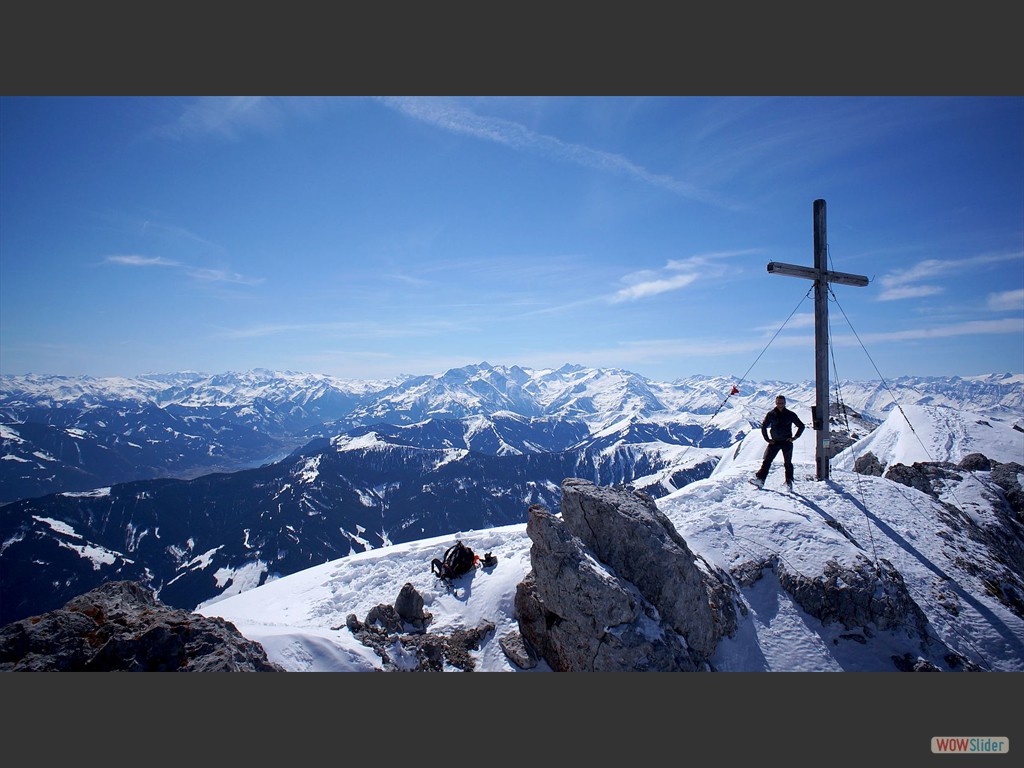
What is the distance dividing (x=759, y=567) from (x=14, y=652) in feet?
53.3

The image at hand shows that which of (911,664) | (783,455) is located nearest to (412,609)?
(911,664)

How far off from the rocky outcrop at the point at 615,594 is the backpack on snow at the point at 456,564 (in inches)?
143

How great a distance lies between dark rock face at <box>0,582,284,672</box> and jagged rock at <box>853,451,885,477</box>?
27.2 meters

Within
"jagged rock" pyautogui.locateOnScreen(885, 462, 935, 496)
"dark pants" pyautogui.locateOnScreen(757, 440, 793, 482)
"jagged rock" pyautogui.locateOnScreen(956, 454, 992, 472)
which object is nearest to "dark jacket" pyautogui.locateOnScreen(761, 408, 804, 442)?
"dark pants" pyautogui.locateOnScreen(757, 440, 793, 482)

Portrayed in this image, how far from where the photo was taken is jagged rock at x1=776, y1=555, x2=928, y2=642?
35.5 ft

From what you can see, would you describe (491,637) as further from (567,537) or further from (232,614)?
(232,614)

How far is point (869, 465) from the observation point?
78.5ft

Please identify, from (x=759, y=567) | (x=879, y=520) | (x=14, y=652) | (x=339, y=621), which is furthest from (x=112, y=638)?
(x=879, y=520)

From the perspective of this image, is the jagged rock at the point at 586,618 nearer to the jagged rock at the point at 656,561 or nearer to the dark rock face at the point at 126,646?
the jagged rock at the point at 656,561

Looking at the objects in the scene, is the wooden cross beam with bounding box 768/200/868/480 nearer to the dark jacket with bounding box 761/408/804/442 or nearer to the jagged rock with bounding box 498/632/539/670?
the dark jacket with bounding box 761/408/804/442

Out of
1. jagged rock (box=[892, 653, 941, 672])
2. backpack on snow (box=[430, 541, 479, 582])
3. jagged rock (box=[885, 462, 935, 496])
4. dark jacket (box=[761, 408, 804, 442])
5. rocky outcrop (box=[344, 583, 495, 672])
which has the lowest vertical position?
rocky outcrop (box=[344, 583, 495, 672])

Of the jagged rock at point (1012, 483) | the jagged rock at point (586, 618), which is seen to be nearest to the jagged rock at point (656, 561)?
the jagged rock at point (586, 618)

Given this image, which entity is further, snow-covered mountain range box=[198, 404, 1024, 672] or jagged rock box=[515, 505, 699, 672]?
snow-covered mountain range box=[198, 404, 1024, 672]

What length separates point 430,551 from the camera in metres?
19.4
